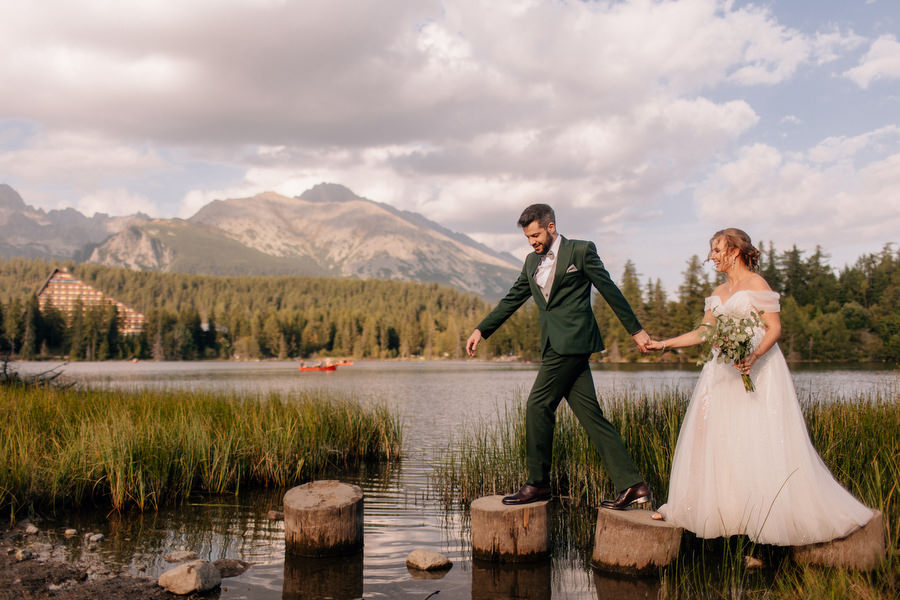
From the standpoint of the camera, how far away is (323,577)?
4977 mm

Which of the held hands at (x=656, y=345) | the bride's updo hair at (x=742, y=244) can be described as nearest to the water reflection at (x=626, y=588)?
the held hands at (x=656, y=345)

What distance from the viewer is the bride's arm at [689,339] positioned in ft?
14.5

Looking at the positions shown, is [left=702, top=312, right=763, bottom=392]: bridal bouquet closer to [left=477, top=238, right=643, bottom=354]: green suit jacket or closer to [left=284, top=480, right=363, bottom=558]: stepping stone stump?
[left=477, top=238, right=643, bottom=354]: green suit jacket

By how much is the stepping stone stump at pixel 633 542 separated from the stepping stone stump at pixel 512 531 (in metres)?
0.49

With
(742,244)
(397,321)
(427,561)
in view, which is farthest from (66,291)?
(742,244)

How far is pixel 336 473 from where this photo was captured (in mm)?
10016

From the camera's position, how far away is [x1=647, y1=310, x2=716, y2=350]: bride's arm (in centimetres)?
442

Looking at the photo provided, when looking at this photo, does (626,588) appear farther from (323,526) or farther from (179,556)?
(179,556)

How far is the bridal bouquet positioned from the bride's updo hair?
44cm

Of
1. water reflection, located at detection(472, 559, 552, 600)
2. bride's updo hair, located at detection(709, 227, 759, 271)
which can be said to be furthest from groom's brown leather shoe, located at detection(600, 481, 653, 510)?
bride's updo hair, located at detection(709, 227, 759, 271)

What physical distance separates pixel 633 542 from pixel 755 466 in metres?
1.02

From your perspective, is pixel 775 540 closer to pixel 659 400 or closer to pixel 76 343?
pixel 659 400

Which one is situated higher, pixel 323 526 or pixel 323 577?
pixel 323 526

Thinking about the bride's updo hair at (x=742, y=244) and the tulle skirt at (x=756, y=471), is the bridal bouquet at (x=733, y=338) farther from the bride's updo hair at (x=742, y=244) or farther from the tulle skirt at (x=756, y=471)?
the bride's updo hair at (x=742, y=244)
